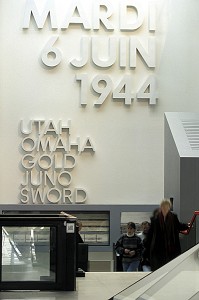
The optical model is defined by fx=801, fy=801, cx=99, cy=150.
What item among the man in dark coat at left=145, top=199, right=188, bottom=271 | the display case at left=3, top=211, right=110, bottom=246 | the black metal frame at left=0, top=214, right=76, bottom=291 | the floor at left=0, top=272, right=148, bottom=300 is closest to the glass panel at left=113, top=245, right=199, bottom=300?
the floor at left=0, top=272, right=148, bottom=300

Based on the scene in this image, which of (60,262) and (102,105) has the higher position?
(102,105)

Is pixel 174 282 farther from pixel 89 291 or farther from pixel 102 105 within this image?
pixel 102 105

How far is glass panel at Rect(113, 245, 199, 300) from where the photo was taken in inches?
A: 99.0

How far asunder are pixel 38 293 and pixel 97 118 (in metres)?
12.4

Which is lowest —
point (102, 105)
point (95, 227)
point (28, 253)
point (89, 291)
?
point (89, 291)

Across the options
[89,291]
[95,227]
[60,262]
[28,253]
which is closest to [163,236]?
[89,291]

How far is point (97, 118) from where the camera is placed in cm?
2241

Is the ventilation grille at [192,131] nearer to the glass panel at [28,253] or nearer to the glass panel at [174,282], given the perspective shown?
the glass panel at [28,253]

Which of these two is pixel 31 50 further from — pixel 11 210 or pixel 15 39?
pixel 11 210

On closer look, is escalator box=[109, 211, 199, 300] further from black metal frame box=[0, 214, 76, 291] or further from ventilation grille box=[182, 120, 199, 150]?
ventilation grille box=[182, 120, 199, 150]

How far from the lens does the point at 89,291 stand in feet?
34.3

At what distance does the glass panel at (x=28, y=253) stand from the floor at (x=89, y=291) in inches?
9.6

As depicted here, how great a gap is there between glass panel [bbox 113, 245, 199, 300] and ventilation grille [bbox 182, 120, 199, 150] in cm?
1381

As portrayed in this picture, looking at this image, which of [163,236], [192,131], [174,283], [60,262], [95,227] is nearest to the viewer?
[174,283]
